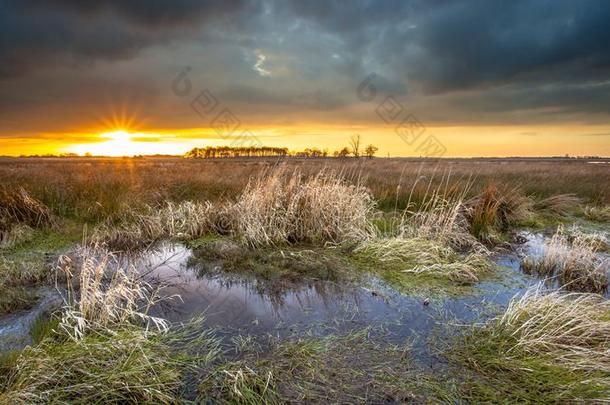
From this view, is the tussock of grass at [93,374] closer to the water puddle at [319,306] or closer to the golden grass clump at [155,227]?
the water puddle at [319,306]

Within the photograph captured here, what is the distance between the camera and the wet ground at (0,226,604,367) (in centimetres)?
420

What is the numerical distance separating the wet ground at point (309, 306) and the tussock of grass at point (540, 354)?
46 centimetres

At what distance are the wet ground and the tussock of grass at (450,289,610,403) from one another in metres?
0.46

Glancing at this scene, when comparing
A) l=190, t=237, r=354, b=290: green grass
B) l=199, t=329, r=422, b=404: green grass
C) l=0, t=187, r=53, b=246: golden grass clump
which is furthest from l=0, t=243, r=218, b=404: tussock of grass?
l=0, t=187, r=53, b=246: golden grass clump

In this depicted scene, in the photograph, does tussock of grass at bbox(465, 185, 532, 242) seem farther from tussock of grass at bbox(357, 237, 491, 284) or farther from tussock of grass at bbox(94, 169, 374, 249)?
tussock of grass at bbox(94, 169, 374, 249)

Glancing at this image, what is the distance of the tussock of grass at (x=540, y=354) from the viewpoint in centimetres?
306

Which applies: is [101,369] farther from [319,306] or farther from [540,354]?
[540,354]

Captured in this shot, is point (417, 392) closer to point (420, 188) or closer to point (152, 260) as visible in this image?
point (152, 260)

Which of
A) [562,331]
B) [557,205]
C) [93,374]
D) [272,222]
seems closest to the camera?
[93,374]

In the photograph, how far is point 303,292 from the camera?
215 inches

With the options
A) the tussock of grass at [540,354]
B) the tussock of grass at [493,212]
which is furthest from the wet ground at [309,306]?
the tussock of grass at [493,212]

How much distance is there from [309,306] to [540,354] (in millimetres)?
2689

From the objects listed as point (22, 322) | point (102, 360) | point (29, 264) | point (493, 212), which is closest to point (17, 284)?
point (29, 264)

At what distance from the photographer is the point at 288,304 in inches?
197
